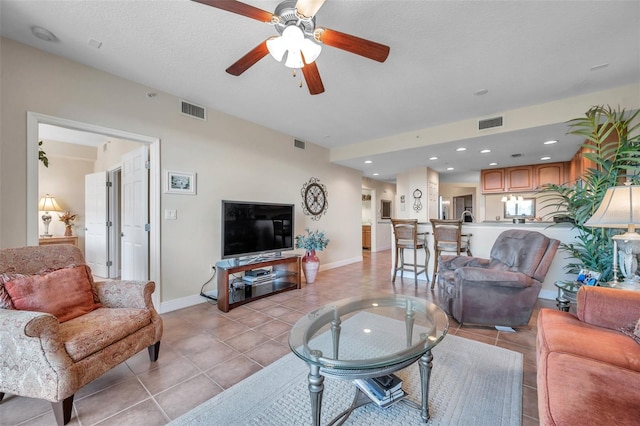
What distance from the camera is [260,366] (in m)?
1.93

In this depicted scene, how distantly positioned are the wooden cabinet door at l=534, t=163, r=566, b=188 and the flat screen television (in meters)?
5.46

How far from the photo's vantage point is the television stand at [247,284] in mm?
3059

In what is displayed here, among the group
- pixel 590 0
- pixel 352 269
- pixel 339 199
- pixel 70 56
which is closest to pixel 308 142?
pixel 339 199

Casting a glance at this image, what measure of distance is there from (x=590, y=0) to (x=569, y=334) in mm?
2131

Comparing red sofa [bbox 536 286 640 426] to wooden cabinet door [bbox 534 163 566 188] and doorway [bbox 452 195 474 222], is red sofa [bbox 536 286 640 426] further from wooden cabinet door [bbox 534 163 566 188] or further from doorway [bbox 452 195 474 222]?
doorway [bbox 452 195 474 222]

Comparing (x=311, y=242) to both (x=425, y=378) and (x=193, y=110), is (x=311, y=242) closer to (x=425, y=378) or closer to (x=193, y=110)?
(x=193, y=110)

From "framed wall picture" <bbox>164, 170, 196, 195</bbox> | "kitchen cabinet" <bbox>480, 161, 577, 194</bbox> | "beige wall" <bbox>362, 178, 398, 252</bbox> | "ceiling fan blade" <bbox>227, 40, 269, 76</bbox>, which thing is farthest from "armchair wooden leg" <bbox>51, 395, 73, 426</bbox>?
"kitchen cabinet" <bbox>480, 161, 577, 194</bbox>

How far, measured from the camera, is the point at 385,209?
29.4ft

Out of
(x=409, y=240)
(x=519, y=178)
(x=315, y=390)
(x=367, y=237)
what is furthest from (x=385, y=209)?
(x=315, y=390)

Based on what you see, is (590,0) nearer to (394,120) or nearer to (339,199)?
(394,120)

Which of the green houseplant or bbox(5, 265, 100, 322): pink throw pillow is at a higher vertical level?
the green houseplant

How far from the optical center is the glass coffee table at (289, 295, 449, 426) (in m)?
1.16

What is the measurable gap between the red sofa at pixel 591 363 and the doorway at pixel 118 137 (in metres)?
3.43

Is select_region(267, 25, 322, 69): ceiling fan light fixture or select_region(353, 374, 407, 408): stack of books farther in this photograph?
select_region(267, 25, 322, 69): ceiling fan light fixture
